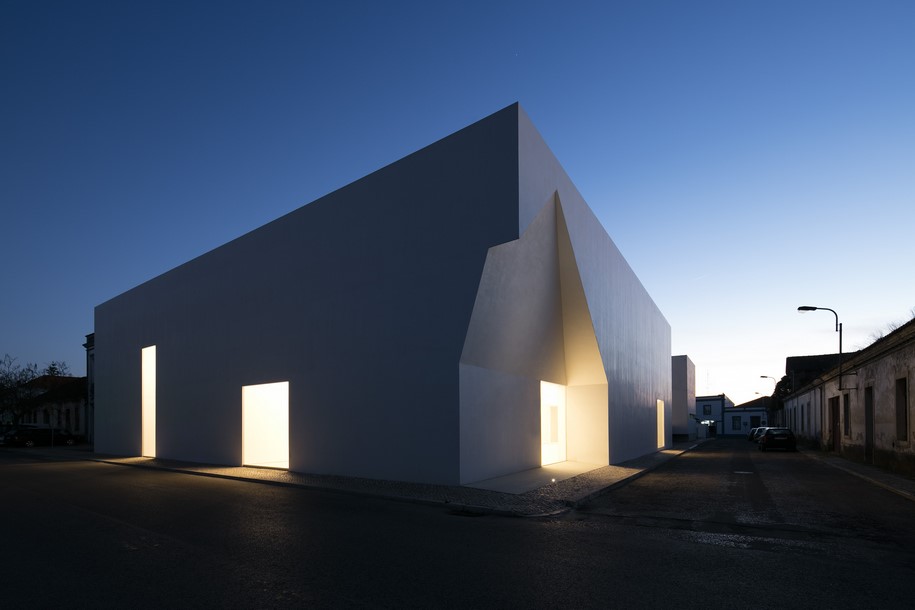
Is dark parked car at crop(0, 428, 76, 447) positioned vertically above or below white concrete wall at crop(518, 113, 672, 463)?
below

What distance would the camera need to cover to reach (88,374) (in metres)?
43.1

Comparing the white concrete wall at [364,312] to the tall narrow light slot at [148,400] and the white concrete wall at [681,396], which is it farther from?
the white concrete wall at [681,396]

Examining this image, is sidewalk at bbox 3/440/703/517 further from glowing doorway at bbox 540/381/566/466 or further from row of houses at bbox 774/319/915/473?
row of houses at bbox 774/319/915/473

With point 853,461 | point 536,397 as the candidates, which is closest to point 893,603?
point 536,397

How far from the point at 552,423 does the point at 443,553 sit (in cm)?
1356

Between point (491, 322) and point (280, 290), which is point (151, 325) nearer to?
point (280, 290)

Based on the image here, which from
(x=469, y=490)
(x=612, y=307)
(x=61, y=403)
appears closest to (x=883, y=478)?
(x=612, y=307)

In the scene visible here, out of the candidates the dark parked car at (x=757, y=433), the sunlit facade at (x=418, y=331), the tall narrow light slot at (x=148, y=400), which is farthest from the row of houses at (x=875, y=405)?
the tall narrow light slot at (x=148, y=400)

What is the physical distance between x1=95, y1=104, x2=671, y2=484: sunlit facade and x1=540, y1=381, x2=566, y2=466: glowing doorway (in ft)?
0.33

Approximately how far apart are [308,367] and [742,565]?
12.7 m

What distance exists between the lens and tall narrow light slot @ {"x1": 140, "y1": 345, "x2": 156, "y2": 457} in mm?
25172

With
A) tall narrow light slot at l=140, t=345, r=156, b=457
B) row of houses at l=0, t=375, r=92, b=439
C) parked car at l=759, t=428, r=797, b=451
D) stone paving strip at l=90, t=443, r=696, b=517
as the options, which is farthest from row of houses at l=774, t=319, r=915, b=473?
row of houses at l=0, t=375, r=92, b=439

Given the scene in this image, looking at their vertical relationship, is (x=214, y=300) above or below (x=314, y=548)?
above

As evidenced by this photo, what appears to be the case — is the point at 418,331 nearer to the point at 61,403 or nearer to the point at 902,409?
the point at 902,409
